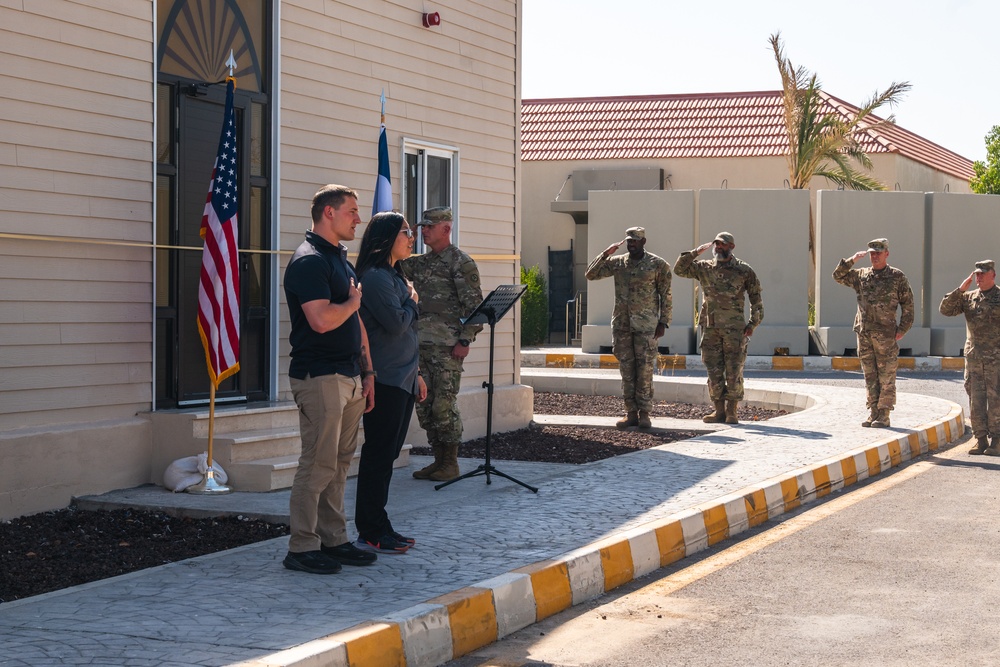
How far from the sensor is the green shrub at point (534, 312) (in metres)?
30.2

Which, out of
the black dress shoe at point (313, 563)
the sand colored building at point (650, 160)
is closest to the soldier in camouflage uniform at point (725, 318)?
the black dress shoe at point (313, 563)

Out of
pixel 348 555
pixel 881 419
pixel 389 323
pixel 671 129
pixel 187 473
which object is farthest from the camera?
pixel 671 129

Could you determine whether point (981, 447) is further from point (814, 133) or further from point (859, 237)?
point (814, 133)

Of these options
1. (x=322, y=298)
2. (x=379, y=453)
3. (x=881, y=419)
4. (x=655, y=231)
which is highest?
(x=655, y=231)

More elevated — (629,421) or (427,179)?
(427,179)

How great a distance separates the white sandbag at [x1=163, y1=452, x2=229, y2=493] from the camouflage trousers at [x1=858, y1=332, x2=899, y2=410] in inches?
286

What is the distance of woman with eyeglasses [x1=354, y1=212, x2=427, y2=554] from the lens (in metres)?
6.74

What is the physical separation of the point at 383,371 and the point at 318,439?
28.2 inches

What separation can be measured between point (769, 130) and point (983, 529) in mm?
25748

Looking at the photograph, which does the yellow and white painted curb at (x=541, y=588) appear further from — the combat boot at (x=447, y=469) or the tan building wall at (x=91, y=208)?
the tan building wall at (x=91, y=208)

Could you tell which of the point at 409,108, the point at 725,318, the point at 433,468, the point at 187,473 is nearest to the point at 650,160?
the point at 725,318

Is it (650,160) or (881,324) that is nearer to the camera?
(881,324)

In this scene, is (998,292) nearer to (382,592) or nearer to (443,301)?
(443,301)

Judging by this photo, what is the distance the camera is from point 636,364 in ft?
43.5
